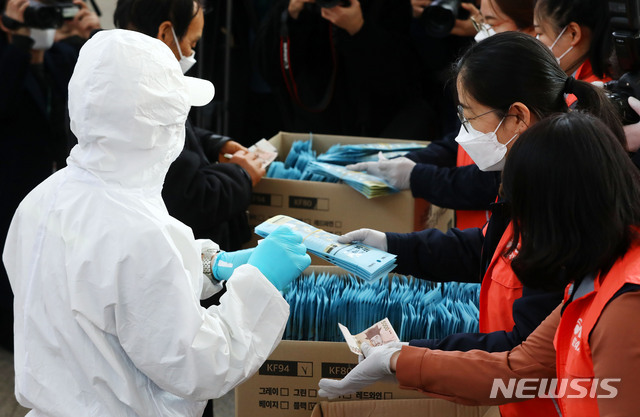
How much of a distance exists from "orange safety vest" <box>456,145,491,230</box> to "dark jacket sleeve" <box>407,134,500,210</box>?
8 centimetres

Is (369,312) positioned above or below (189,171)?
below

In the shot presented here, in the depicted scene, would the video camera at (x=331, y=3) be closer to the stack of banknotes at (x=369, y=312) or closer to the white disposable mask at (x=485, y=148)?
the white disposable mask at (x=485, y=148)

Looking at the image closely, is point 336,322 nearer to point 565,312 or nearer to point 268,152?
point 565,312

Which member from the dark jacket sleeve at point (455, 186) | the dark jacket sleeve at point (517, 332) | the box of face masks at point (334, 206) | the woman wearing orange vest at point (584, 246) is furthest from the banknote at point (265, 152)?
the woman wearing orange vest at point (584, 246)

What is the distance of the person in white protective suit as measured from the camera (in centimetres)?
129

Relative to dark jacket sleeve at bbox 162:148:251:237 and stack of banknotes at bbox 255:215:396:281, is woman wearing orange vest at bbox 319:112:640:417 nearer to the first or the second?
stack of banknotes at bbox 255:215:396:281

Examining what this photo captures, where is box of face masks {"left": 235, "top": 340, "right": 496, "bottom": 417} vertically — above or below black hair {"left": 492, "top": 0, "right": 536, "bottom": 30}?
below

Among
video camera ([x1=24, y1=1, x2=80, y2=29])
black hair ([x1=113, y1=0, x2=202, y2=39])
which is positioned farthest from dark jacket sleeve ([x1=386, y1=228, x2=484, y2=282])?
video camera ([x1=24, y1=1, x2=80, y2=29])

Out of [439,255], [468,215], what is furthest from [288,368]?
[468,215]

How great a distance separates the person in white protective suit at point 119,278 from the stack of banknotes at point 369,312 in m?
0.44

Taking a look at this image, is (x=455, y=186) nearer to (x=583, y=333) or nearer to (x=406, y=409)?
(x=406, y=409)

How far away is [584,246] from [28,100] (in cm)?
257

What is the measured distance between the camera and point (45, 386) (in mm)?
Result: 1341

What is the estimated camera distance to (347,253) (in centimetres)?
184
